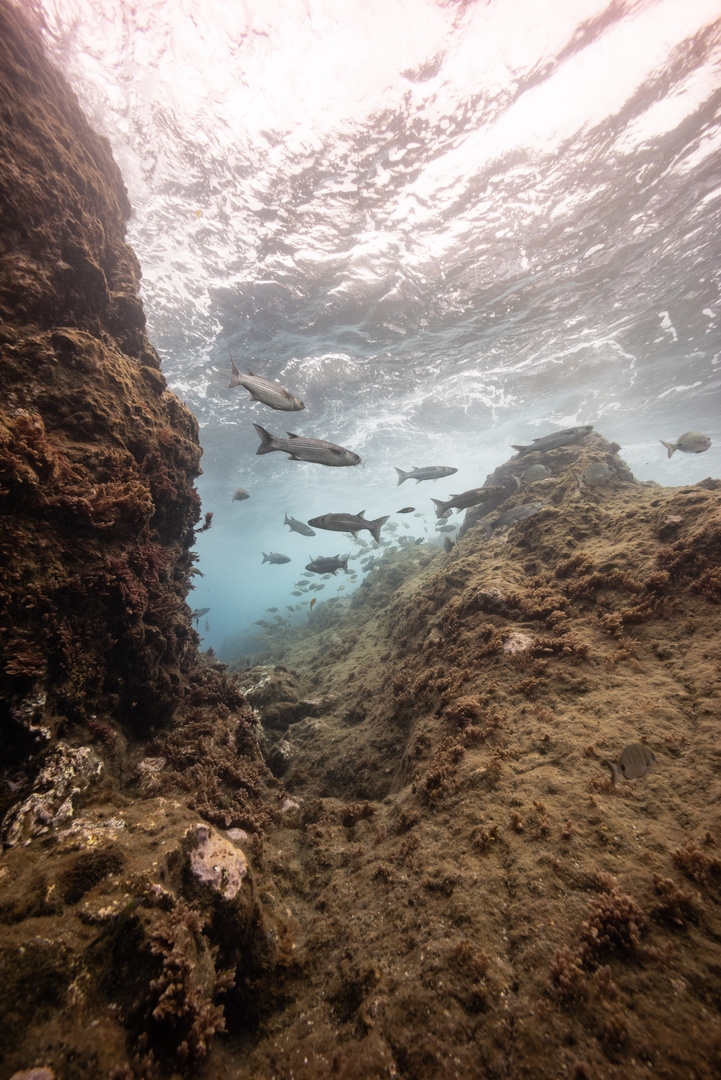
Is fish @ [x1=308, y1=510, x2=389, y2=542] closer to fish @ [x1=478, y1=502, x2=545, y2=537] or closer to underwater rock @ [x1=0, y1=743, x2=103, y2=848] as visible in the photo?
fish @ [x1=478, y1=502, x2=545, y2=537]

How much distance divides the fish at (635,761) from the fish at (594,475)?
5991 mm

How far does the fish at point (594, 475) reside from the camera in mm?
7192

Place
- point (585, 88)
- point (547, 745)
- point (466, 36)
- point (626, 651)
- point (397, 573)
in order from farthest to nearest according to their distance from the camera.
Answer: point (397, 573), point (585, 88), point (466, 36), point (626, 651), point (547, 745)

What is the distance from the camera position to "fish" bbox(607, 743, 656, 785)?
2.63 metres

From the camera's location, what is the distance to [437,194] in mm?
10367

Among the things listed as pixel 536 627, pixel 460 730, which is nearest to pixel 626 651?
pixel 536 627

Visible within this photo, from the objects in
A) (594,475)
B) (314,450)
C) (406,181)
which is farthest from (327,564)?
(406,181)

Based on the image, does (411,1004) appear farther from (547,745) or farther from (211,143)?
(211,143)

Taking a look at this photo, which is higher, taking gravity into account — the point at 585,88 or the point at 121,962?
the point at 585,88

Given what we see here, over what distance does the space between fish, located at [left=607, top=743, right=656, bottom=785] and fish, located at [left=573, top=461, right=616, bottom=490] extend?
5991 mm

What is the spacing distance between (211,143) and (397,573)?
14.0 meters

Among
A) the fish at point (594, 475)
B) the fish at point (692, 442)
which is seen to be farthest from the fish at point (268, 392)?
the fish at point (692, 442)

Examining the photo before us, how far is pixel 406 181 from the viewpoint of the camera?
32.3 feet

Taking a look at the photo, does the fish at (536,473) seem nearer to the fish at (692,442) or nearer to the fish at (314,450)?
Result: the fish at (692,442)
